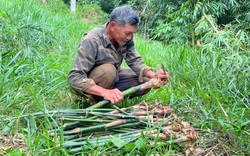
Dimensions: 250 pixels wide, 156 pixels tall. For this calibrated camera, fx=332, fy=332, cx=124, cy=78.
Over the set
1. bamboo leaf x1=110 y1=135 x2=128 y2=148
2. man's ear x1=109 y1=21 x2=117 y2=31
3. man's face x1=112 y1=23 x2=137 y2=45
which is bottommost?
bamboo leaf x1=110 y1=135 x2=128 y2=148

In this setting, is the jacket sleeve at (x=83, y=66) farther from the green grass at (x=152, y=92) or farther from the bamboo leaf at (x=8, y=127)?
the bamboo leaf at (x=8, y=127)

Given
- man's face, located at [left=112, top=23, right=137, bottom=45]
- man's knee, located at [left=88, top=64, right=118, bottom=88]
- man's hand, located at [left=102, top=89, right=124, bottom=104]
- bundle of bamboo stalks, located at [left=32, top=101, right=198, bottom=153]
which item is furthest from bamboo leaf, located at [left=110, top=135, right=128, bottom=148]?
man's face, located at [left=112, top=23, right=137, bottom=45]

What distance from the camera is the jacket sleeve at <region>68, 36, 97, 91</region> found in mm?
2420

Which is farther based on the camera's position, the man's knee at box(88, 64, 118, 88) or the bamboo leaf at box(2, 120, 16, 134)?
the man's knee at box(88, 64, 118, 88)

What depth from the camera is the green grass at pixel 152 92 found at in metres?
2.12

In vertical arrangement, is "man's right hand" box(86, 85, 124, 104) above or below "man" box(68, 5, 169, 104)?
below

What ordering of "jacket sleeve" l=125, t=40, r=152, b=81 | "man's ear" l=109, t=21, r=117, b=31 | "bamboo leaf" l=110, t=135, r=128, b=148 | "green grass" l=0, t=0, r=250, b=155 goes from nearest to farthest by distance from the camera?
"bamboo leaf" l=110, t=135, r=128, b=148, "green grass" l=0, t=0, r=250, b=155, "man's ear" l=109, t=21, r=117, b=31, "jacket sleeve" l=125, t=40, r=152, b=81

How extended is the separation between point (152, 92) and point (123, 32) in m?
0.92

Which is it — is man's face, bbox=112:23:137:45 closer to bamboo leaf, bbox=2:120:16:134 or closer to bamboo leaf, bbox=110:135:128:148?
bamboo leaf, bbox=110:135:128:148

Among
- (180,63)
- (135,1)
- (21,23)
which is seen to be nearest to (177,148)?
(180,63)

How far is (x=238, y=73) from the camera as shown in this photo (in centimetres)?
288

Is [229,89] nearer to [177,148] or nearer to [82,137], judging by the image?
[177,148]

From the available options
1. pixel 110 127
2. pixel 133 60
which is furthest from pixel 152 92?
pixel 110 127

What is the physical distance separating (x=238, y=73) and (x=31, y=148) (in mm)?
1860
